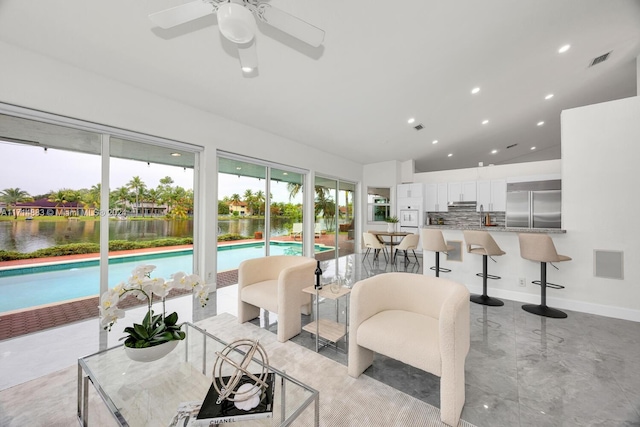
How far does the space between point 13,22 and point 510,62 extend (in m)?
5.65

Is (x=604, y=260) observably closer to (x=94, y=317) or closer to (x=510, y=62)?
(x=510, y=62)

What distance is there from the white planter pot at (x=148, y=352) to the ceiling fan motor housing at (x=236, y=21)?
6.49 feet

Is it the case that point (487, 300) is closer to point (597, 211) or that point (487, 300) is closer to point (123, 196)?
point (597, 211)

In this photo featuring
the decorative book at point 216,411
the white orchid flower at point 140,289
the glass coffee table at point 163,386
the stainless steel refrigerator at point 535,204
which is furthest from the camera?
the stainless steel refrigerator at point 535,204

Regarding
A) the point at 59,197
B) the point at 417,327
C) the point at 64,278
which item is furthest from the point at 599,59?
the point at 64,278

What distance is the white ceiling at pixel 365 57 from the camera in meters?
2.27

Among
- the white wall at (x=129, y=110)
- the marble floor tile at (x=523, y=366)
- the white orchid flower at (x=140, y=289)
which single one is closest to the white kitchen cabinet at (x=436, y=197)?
the marble floor tile at (x=523, y=366)

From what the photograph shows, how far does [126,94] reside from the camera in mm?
3074

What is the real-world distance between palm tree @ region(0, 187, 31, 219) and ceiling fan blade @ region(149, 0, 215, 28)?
254cm

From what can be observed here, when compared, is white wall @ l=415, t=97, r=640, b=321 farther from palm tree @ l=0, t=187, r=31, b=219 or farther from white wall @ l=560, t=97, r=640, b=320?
palm tree @ l=0, t=187, r=31, b=219

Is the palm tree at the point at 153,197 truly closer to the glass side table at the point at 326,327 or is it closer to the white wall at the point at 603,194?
the glass side table at the point at 326,327

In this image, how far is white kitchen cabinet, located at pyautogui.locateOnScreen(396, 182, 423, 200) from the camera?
24.9 feet

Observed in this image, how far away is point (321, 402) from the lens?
1600 mm

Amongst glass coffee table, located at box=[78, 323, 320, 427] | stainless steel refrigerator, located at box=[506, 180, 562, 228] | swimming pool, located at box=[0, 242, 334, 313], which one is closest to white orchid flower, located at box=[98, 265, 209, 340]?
glass coffee table, located at box=[78, 323, 320, 427]
